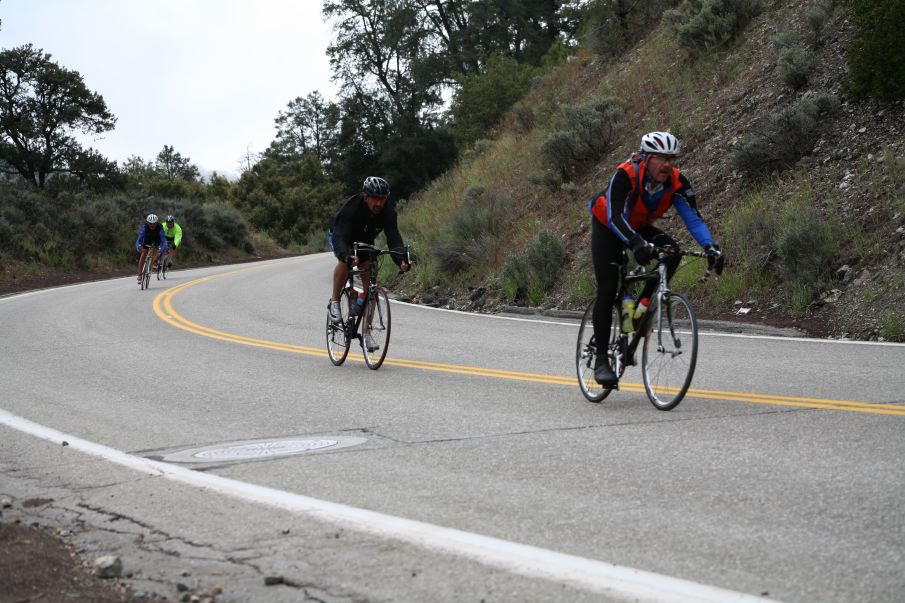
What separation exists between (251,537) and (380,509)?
2.34 feet

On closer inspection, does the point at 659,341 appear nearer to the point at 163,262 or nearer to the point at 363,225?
the point at 363,225

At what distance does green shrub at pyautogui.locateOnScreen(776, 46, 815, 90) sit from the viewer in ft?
61.2

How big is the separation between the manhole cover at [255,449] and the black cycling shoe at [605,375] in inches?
78.6

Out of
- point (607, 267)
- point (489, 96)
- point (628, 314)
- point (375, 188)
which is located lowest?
point (628, 314)

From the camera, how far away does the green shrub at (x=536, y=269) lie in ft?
58.6

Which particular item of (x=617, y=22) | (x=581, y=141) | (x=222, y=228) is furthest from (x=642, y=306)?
(x=222, y=228)

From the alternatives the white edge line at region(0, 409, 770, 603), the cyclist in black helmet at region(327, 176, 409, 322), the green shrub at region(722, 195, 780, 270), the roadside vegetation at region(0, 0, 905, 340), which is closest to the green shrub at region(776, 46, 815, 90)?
the roadside vegetation at region(0, 0, 905, 340)

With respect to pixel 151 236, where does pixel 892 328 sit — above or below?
below

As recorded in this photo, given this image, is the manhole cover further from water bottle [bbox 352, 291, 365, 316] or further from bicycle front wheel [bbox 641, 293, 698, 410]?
water bottle [bbox 352, 291, 365, 316]

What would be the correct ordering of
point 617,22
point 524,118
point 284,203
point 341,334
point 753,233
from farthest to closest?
point 284,203 < point 524,118 < point 617,22 < point 753,233 < point 341,334

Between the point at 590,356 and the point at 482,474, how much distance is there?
2717mm

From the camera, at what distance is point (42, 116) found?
5012cm

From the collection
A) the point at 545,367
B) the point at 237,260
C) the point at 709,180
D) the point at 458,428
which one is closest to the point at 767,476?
the point at 458,428

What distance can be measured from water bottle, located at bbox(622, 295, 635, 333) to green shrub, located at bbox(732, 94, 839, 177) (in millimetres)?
10205
